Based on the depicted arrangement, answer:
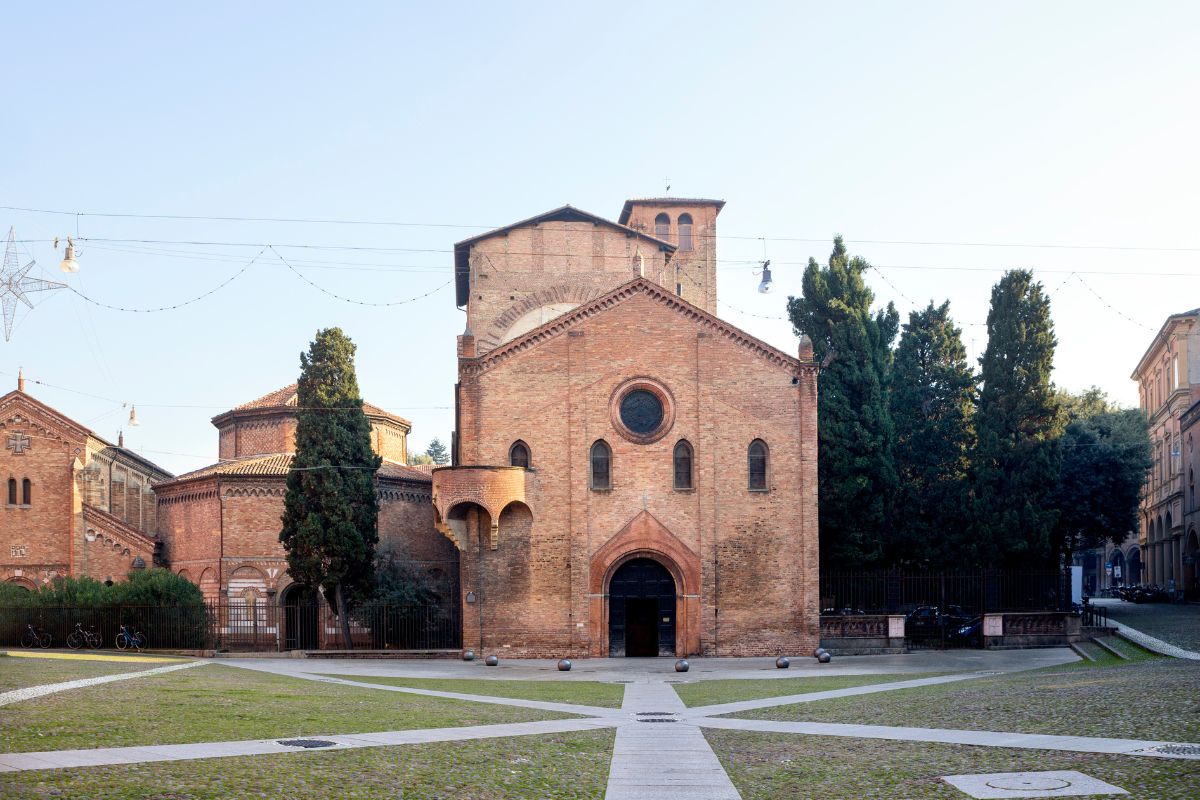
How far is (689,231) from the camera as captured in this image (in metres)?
55.1

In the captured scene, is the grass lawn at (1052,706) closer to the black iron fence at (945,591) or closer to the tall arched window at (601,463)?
the tall arched window at (601,463)

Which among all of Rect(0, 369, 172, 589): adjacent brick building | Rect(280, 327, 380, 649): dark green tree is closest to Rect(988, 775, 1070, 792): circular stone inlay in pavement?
Rect(280, 327, 380, 649): dark green tree

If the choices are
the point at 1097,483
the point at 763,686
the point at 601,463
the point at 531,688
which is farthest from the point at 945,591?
the point at 531,688

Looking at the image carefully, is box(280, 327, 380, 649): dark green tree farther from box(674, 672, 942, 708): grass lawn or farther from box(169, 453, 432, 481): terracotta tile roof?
box(674, 672, 942, 708): grass lawn

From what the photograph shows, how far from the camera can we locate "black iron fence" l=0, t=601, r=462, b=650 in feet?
121

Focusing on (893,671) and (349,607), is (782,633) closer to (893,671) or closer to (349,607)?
(893,671)

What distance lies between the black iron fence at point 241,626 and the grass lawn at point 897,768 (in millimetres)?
22237

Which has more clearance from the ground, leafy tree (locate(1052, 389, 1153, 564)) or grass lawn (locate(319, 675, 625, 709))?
leafy tree (locate(1052, 389, 1153, 564))

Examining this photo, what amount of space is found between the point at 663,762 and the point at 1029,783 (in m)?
4.26

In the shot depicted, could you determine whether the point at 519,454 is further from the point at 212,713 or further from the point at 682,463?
the point at 212,713

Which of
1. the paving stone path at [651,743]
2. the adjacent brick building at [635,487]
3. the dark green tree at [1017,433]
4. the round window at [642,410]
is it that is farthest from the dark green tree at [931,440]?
the paving stone path at [651,743]

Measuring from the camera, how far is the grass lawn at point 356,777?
1109 centimetres

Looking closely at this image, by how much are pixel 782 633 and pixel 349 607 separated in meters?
13.1

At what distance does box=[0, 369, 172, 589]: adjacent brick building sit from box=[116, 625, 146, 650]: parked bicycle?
6.78 meters
